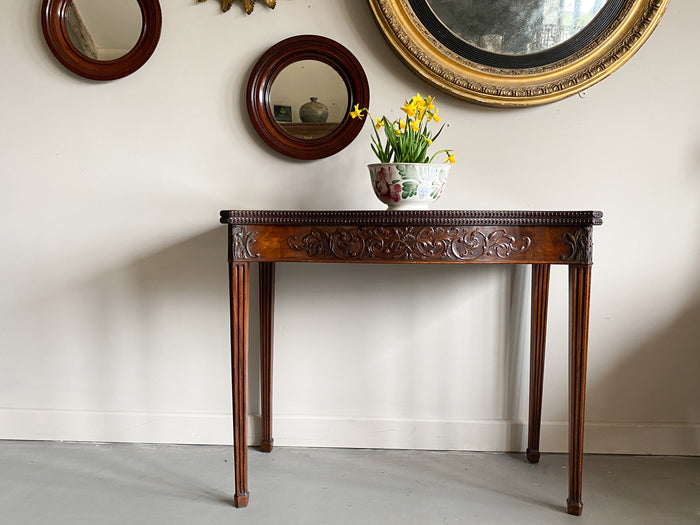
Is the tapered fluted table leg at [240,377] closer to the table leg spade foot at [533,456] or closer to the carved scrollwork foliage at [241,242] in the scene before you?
the carved scrollwork foliage at [241,242]

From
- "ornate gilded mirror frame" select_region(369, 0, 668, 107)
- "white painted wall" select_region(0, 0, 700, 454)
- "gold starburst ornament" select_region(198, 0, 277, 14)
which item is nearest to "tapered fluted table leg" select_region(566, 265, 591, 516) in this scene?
"white painted wall" select_region(0, 0, 700, 454)

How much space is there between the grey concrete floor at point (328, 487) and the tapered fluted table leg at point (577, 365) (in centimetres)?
10

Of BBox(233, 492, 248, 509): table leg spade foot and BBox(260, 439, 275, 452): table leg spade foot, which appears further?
BBox(260, 439, 275, 452): table leg spade foot

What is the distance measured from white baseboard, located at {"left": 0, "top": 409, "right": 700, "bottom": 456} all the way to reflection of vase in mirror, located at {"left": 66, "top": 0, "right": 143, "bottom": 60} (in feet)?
4.35

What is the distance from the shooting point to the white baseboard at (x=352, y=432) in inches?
79.7

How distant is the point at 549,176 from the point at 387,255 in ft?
2.60

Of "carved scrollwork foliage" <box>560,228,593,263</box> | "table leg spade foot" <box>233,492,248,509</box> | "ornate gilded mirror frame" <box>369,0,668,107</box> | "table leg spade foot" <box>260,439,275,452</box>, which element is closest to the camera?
"carved scrollwork foliage" <box>560,228,593,263</box>

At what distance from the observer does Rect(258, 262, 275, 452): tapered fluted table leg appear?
6.51ft

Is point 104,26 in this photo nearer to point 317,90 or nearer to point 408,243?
point 317,90

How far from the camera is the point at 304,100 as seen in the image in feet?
6.54

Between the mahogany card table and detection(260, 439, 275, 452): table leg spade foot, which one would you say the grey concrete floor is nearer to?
detection(260, 439, 275, 452): table leg spade foot

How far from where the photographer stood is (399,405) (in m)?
2.07

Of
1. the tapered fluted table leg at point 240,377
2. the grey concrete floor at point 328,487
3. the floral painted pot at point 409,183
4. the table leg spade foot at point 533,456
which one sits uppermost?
the floral painted pot at point 409,183

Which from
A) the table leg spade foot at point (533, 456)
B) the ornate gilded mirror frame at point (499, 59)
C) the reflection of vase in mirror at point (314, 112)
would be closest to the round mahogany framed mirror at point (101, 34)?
the reflection of vase in mirror at point (314, 112)
